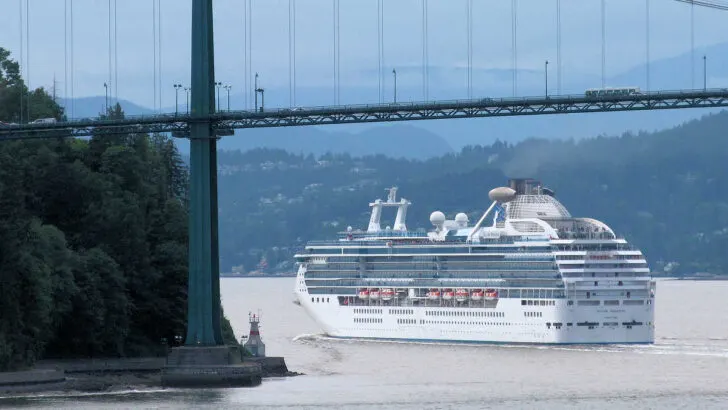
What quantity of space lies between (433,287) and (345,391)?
3979 centimetres

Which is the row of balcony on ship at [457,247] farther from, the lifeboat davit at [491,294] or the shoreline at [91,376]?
the shoreline at [91,376]

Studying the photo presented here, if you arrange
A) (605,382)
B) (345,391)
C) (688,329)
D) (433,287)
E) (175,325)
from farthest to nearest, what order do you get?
(688,329)
(433,287)
(175,325)
(605,382)
(345,391)

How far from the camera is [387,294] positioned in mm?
106375

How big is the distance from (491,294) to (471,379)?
29.6m

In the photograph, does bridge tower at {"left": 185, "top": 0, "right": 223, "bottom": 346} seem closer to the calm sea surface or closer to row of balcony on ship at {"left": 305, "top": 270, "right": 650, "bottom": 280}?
the calm sea surface

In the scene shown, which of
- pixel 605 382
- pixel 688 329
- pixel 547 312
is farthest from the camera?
pixel 688 329

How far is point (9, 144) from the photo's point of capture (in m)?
73.3

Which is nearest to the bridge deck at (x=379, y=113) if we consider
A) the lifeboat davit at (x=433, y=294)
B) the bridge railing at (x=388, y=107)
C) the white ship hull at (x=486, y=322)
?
the bridge railing at (x=388, y=107)

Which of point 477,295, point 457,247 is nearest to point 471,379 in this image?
point 477,295

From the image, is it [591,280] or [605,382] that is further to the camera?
[591,280]

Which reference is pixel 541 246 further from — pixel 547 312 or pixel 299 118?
pixel 299 118

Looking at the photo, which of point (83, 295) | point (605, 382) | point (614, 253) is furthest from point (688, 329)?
point (83, 295)

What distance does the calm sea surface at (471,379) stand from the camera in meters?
59.2

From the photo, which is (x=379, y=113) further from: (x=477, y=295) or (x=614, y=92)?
(x=477, y=295)
